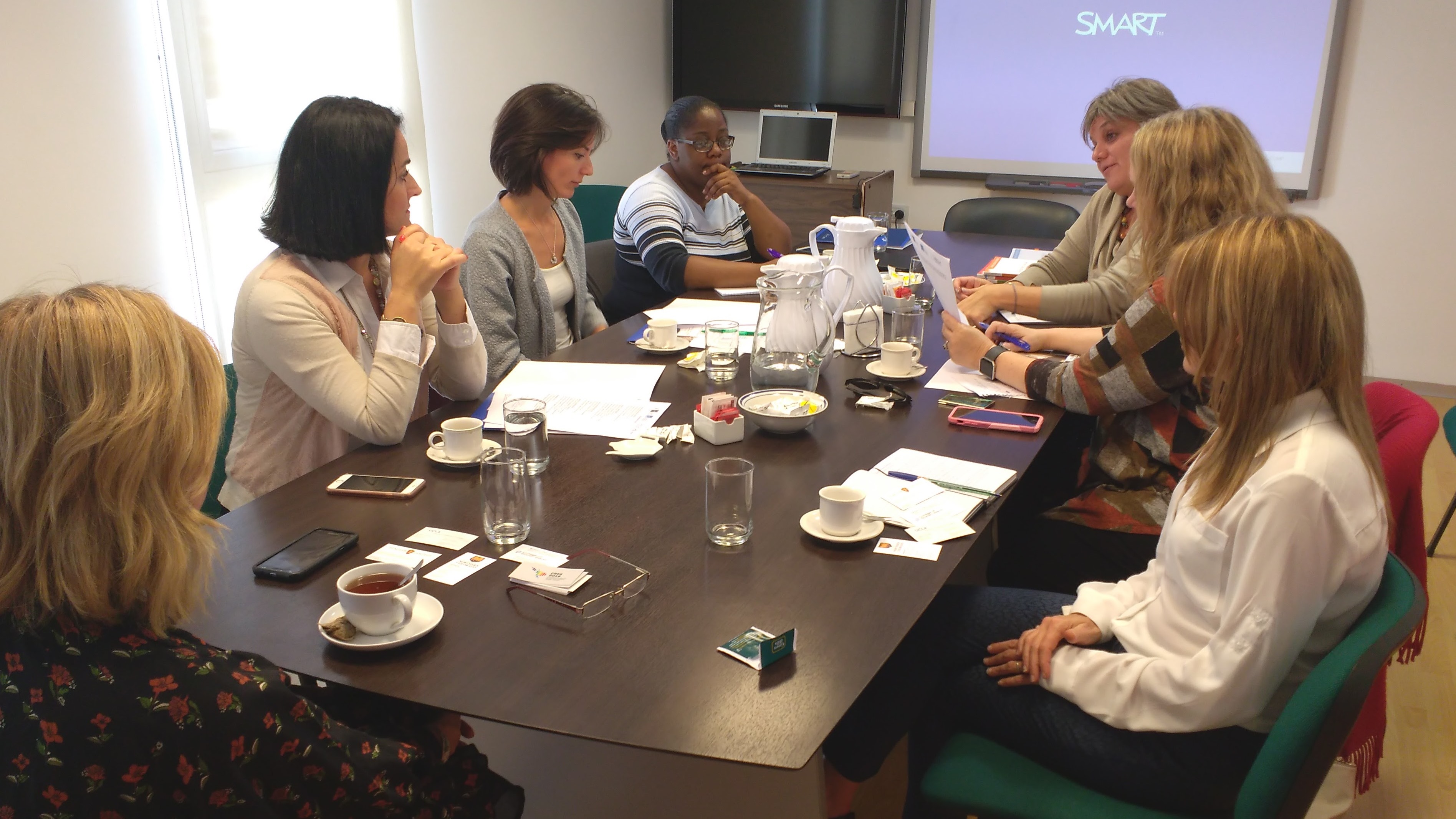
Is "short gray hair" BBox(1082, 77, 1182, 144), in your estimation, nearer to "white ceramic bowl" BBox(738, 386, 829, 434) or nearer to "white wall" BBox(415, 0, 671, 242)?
"white ceramic bowl" BBox(738, 386, 829, 434)

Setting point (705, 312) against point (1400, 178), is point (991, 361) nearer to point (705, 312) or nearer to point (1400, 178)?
point (705, 312)

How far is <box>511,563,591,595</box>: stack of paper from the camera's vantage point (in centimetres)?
128

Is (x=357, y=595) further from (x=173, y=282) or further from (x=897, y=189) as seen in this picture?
(x=897, y=189)

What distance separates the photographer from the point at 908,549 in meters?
1.41

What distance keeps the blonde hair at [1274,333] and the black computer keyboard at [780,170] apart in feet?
13.5

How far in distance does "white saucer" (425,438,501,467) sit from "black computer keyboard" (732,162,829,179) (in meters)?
3.72

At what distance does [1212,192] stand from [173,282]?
9.48ft

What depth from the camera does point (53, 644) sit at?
37.1 inches

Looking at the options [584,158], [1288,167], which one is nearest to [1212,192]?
[584,158]

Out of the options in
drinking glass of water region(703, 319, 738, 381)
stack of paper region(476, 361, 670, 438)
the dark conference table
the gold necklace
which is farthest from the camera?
the gold necklace

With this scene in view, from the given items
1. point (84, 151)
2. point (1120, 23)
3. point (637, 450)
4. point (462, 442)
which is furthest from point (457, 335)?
point (1120, 23)

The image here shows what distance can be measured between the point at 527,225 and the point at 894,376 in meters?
1.10

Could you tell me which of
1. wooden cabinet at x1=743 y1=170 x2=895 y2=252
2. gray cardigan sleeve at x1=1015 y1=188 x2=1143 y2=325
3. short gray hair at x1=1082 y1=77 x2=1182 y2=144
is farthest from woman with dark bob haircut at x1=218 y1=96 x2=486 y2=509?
wooden cabinet at x1=743 y1=170 x2=895 y2=252

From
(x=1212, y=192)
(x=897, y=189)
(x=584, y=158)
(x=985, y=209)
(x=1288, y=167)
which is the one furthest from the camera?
(x=897, y=189)
